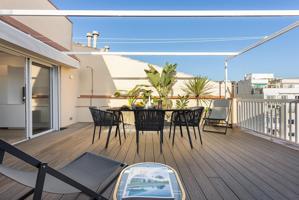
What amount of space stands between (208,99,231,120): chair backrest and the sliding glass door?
491 centimetres

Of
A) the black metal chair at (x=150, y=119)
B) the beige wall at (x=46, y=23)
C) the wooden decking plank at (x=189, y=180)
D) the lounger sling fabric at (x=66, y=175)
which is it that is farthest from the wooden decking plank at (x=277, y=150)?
the beige wall at (x=46, y=23)

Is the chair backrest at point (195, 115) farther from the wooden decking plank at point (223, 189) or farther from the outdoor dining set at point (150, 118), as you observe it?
the wooden decking plank at point (223, 189)

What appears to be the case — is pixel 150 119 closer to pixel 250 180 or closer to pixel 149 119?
pixel 149 119

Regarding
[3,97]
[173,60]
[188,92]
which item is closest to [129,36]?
[173,60]

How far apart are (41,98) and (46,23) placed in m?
2.19

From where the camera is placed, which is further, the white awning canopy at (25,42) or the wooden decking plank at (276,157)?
the white awning canopy at (25,42)

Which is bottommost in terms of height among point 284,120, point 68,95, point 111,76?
point 284,120

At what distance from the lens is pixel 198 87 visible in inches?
332

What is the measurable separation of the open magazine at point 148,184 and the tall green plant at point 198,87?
6649 mm

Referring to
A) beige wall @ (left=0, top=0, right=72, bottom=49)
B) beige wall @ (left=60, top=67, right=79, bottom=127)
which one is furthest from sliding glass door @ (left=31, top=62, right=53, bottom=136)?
beige wall @ (left=0, top=0, right=72, bottom=49)

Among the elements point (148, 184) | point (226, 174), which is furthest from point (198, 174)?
point (148, 184)

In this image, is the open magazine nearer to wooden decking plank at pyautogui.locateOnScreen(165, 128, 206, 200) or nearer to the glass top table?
the glass top table

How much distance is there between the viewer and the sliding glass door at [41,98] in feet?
19.1

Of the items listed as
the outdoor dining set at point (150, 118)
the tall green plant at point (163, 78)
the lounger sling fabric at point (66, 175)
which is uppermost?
the tall green plant at point (163, 78)
